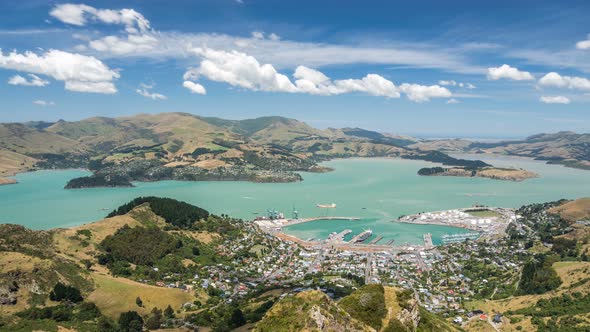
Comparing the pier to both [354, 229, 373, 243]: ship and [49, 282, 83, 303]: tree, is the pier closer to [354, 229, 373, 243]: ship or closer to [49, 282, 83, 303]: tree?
[354, 229, 373, 243]: ship

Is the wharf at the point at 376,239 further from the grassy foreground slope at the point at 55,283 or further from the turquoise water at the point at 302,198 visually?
the grassy foreground slope at the point at 55,283

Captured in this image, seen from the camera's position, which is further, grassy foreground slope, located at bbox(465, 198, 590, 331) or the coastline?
the coastline

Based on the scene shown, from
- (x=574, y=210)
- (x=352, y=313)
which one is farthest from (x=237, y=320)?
(x=574, y=210)

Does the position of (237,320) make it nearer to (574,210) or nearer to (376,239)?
(376,239)

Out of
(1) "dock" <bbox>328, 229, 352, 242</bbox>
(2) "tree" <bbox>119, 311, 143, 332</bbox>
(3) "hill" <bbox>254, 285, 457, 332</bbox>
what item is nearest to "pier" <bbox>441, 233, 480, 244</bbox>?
(1) "dock" <bbox>328, 229, 352, 242</bbox>

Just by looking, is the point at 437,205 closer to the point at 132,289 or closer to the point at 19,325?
the point at 132,289
